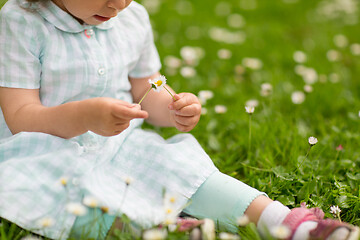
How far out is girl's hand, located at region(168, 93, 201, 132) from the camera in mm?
1218

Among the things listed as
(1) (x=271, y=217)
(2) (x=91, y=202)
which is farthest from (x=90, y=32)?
(1) (x=271, y=217)

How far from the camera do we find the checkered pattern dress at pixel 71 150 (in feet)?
3.47

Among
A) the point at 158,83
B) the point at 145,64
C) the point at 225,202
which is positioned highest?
the point at 158,83

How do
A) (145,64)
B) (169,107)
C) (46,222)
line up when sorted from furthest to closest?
(145,64) < (169,107) < (46,222)

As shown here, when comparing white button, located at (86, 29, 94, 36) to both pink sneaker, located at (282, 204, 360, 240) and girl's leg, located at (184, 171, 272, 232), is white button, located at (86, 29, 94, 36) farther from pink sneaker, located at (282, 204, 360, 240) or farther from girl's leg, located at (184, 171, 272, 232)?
pink sneaker, located at (282, 204, 360, 240)

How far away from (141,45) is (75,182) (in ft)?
1.81

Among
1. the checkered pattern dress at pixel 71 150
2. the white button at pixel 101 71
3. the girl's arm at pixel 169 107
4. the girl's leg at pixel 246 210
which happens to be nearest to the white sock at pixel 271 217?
the girl's leg at pixel 246 210

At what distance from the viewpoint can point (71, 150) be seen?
1.15 metres

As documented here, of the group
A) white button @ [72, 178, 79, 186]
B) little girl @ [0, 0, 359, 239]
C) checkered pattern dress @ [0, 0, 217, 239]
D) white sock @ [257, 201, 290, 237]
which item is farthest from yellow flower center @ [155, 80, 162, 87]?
white sock @ [257, 201, 290, 237]

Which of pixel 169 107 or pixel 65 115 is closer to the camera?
pixel 65 115

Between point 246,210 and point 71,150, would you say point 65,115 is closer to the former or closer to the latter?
point 71,150

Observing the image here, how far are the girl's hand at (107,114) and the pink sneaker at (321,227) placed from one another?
456 mm

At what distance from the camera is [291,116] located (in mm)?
1834

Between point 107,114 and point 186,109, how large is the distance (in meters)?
0.27
